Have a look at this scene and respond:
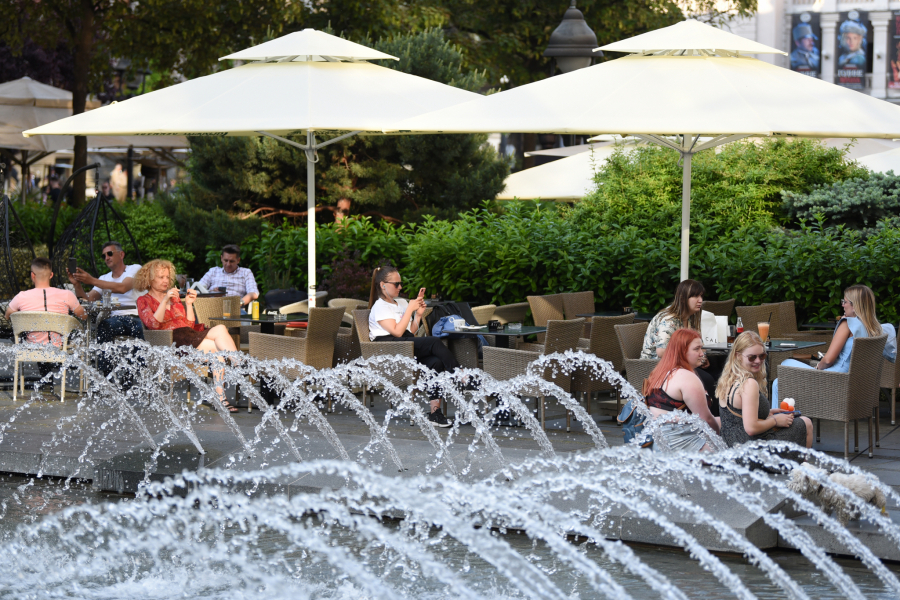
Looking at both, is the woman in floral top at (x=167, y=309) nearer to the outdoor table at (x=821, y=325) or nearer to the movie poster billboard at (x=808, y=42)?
the outdoor table at (x=821, y=325)

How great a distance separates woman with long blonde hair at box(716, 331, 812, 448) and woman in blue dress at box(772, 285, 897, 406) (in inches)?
48.2

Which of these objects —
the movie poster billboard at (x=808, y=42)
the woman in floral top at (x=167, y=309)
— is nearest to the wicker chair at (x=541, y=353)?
the woman in floral top at (x=167, y=309)

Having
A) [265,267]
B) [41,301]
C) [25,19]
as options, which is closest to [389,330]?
[41,301]

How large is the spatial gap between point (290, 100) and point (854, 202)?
6822 mm

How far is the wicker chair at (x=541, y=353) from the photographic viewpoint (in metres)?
8.80

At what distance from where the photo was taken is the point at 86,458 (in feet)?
24.4

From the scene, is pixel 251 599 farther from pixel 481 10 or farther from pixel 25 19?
pixel 481 10

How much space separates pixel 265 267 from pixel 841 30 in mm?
51225

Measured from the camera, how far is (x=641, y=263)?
11.3 meters

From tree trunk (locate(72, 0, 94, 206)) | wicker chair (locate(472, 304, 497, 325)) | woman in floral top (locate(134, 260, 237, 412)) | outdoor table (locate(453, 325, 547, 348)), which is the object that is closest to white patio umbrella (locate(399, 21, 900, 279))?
outdoor table (locate(453, 325, 547, 348))

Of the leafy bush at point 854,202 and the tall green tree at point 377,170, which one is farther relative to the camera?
the tall green tree at point 377,170

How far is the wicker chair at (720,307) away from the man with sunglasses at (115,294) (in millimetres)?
5217

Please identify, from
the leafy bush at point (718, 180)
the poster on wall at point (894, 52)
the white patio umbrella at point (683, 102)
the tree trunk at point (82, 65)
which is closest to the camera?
the white patio umbrella at point (683, 102)

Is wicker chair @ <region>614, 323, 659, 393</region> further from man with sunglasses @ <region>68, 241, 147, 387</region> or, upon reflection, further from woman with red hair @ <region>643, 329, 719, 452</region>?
man with sunglasses @ <region>68, 241, 147, 387</region>
